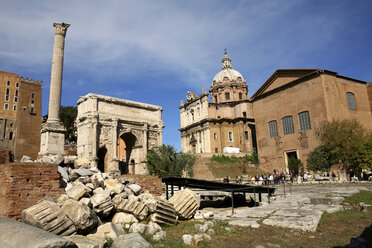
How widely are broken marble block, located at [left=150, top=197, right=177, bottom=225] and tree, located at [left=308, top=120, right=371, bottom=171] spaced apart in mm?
22621

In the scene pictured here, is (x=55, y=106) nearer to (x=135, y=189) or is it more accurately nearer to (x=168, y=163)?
(x=135, y=189)

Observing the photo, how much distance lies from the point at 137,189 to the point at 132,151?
73.6 feet

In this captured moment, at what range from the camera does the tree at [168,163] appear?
24281 millimetres

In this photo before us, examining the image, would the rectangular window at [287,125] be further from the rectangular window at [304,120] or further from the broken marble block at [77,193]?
the broken marble block at [77,193]

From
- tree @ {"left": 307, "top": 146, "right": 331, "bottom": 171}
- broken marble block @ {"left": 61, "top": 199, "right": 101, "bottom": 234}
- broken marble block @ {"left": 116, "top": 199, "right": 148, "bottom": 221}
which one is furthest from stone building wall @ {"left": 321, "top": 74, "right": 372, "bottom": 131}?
broken marble block @ {"left": 61, "top": 199, "right": 101, "bottom": 234}

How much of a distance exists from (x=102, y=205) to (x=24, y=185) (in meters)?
1.74

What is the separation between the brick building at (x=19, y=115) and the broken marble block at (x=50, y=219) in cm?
5615

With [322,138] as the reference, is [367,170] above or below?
below

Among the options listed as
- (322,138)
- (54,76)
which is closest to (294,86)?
(322,138)

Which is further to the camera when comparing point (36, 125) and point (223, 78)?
point (36, 125)

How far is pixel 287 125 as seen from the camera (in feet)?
116

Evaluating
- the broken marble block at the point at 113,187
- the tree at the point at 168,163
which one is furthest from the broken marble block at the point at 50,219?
the tree at the point at 168,163

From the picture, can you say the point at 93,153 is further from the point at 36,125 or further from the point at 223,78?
the point at 36,125

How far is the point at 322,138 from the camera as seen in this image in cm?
2978
